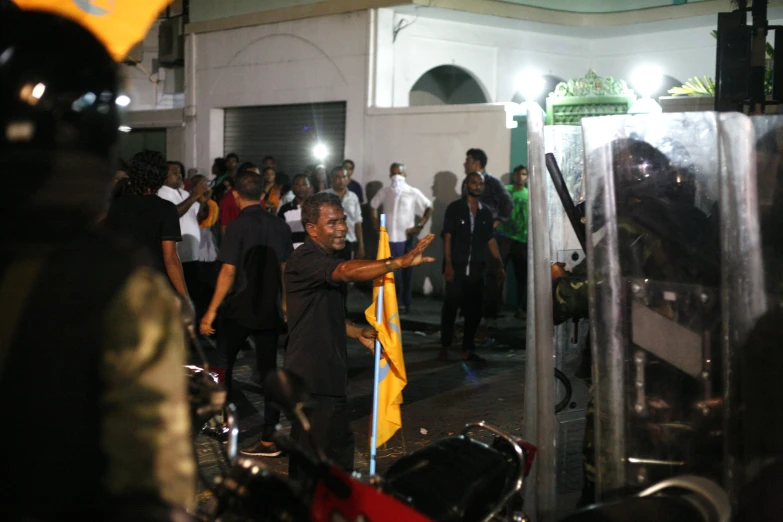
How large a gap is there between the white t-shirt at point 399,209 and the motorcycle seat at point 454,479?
9879 millimetres

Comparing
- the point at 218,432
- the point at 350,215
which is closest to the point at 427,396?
the point at 218,432

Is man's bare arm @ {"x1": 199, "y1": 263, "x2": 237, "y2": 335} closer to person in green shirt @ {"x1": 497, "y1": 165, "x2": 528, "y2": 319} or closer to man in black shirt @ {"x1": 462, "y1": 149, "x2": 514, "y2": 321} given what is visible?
man in black shirt @ {"x1": 462, "y1": 149, "x2": 514, "y2": 321}

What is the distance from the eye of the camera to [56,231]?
1.62 meters

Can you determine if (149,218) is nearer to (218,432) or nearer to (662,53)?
(218,432)

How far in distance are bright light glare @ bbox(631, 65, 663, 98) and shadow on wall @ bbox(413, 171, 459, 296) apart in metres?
4.75

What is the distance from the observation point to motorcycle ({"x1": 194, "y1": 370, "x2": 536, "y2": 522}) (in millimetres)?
2162

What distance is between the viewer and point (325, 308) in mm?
4840

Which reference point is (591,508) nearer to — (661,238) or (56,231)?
(661,238)

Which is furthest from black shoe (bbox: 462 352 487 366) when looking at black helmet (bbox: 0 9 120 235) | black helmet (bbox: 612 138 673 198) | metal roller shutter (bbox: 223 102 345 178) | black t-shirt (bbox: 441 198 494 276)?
black helmet (bbox: 0 9 120 235)

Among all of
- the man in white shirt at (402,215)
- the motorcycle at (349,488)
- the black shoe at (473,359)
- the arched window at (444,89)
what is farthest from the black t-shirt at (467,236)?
the arched window at (444,89)

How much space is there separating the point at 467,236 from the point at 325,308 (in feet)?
16.7

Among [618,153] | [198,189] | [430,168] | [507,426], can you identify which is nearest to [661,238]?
[618,153]

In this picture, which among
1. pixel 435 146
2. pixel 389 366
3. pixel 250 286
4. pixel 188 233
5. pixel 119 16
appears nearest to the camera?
pixel 119 16

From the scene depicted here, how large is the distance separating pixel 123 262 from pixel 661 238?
97.5 inches
